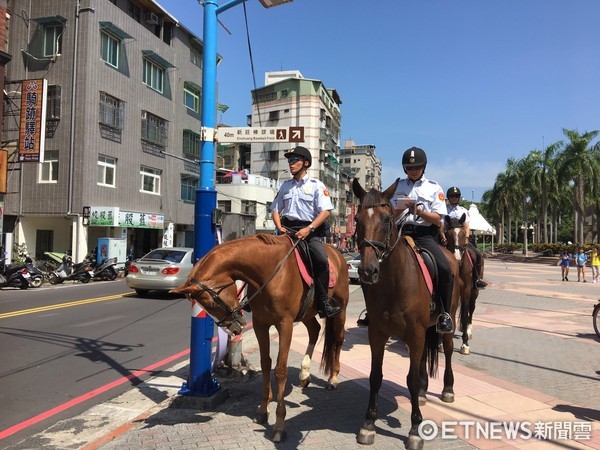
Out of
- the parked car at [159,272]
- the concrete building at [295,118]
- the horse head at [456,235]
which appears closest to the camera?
the horse head at [456,235]

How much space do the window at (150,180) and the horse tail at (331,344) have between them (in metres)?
26.6

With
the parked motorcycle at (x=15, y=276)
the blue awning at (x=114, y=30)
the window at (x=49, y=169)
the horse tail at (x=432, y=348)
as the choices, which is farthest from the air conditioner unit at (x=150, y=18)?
the horse tail at (x=432, y=348)

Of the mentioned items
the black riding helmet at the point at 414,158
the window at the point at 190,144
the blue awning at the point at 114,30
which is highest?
the blue awning at the point at 114,30

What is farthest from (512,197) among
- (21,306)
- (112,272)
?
(21,306)

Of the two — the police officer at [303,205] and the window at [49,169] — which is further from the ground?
the window at [49,169]

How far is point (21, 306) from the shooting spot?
12.4m

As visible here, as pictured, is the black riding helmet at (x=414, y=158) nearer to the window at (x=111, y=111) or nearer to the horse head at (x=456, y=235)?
the horse head at (x=456, y=235)

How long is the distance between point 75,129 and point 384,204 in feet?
82.8

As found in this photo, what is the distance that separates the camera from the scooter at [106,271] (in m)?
21.3

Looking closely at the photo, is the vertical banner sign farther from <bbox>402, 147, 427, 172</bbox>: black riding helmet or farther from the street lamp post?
<bbox>402, 147, 427, 172</bbox>: black riding helmet

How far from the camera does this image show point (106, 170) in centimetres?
2670

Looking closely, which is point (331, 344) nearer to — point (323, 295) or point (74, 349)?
point (323, 295)

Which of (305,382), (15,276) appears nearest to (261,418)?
(305,382)

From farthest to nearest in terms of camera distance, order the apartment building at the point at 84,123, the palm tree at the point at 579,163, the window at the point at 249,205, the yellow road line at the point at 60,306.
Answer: the window at the point at 249,205
the palm tree at the point at 579,163
the apartment building at the point at 84,123
the yellow road line at the point at 60,306
